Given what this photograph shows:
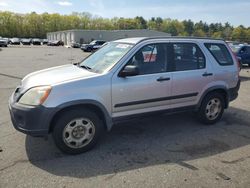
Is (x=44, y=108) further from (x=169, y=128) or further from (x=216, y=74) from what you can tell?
(x=216, y=74)

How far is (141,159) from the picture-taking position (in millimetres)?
4145

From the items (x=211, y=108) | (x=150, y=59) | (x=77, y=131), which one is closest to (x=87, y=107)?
(x=77, y=131)

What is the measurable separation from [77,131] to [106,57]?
1.48 m

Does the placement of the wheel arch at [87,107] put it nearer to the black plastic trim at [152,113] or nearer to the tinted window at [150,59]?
the black plastic trim at [152,113]

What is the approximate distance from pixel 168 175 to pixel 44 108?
1998 mm

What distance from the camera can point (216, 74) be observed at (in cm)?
552

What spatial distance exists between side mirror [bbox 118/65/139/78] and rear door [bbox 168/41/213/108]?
0.92 m

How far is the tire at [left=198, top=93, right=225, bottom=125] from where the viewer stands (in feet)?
18.3

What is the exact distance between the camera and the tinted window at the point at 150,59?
4652mm

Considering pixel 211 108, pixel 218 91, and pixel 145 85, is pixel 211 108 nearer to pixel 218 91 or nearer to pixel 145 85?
pixel 218 91

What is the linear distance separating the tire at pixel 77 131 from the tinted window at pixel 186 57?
185 cm

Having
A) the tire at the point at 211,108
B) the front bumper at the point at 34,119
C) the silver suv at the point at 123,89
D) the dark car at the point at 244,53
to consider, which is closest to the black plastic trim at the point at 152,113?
the silver suv at the point at 123,89

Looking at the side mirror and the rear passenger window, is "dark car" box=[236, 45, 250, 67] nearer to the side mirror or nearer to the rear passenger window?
the rear passenger window

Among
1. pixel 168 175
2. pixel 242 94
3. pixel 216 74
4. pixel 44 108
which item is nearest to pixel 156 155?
pixel 168 175
